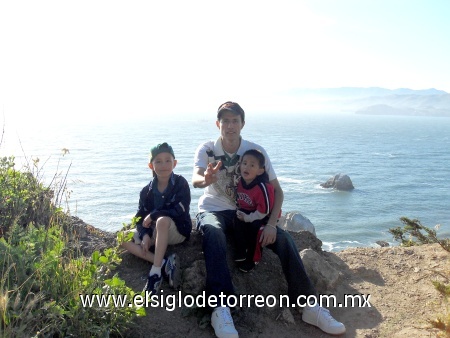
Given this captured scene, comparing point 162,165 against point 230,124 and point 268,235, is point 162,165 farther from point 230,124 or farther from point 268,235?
point 268,235

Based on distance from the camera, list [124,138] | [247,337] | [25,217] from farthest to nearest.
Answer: [124,138], [25,217], [247,337]

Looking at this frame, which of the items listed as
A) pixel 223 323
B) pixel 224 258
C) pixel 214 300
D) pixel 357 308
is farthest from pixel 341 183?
pixel 223 323

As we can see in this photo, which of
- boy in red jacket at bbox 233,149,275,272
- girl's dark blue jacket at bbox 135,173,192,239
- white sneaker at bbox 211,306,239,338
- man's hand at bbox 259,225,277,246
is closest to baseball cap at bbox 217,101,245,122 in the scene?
boy in red jacket at bbox 233,149,275,272

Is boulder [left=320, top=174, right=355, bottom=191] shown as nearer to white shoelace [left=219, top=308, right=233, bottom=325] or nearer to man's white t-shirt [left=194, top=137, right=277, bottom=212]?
man's white t-shirt [left=194, top=137, right=277, bottom=212]

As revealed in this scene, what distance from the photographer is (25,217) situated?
5.46 meters

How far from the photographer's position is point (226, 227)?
501 cm

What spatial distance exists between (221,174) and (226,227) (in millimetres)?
660

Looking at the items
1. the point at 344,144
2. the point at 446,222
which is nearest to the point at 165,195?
the point at 446,222

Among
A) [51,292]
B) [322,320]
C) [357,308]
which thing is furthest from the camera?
[357,308]

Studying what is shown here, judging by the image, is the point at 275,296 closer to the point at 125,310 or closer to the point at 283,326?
the point at 283,326

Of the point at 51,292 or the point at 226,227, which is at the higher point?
the point at 226,227

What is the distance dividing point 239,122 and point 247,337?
7.82ft

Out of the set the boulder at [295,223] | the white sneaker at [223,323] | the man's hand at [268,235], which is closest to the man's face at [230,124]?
the man's hand at [268,235]

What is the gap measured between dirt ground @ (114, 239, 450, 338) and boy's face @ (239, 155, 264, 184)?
112 cm
